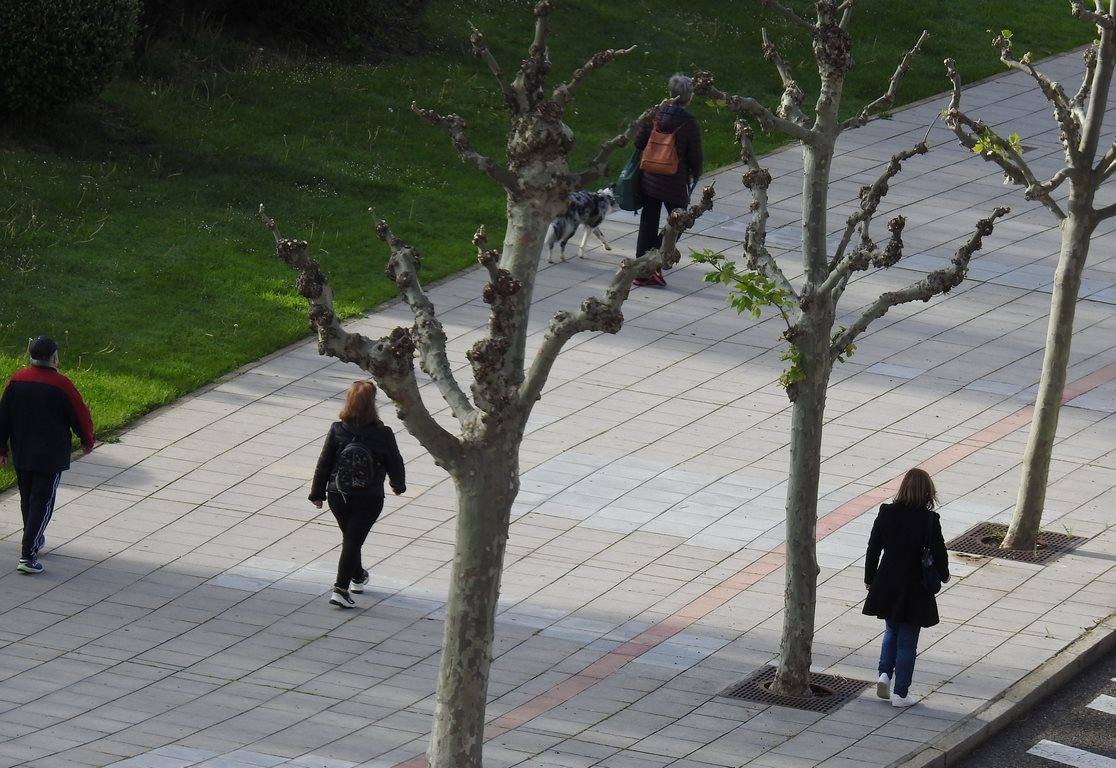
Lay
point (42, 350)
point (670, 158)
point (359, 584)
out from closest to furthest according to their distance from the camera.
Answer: point (359, 584), point (42, 350), point (670, 158)

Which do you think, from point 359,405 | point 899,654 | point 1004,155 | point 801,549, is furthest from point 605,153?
point 1004,155

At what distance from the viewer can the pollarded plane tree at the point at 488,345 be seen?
7.41m

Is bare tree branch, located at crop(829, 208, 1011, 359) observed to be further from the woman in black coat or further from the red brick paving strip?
the red brick paving strip

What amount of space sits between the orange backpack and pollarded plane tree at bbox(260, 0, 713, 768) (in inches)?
371

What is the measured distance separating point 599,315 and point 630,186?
409 inches

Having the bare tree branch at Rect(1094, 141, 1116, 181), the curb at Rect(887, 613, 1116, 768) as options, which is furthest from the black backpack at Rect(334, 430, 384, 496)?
the bare tree branch at Rect(1094, 141, 1116, 181)

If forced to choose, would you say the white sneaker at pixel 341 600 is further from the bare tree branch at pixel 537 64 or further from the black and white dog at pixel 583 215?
the black and white dog at pixel 583 215

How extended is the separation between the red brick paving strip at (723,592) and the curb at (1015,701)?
196 centimetres

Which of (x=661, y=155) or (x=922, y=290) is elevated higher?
(x=661, y=155)

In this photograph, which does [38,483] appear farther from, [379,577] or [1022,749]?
[1022,749]

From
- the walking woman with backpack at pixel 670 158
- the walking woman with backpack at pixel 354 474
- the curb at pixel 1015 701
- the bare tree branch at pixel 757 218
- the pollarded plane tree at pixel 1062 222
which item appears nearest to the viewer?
the curb at pixel 1015 701

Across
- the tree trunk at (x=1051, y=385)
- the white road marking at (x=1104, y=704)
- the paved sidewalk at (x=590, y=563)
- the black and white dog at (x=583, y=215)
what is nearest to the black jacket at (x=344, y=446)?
the paved sidewalk at (x=590, y=563)

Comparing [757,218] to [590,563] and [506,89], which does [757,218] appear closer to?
[590,563]

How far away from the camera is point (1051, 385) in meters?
12.7
